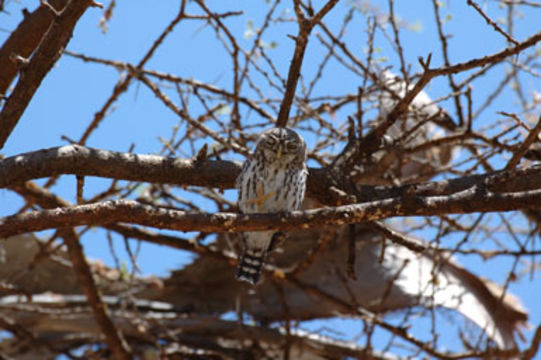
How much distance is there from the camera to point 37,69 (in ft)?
11.2

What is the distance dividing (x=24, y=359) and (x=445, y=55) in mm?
4774

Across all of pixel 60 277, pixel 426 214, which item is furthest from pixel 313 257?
pixel 60 277

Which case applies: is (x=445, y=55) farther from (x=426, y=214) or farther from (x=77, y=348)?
(x=77, y=348)

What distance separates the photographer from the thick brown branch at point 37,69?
340 centimetres

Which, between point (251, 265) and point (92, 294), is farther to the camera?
point (92, 294)

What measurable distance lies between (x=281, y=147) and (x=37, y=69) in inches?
59.7

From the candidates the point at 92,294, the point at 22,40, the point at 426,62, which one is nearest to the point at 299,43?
the point at 426,62

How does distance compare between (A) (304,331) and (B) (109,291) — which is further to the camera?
(B) (109,291)

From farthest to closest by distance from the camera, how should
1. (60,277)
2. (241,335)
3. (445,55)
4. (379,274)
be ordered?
(60,277) → (379,274) → (241,335) → (445,55)

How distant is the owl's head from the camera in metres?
4.23

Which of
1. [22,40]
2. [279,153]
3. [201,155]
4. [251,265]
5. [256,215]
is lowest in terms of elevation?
[256,215]

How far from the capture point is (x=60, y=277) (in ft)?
21.8

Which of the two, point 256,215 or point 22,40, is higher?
point 22,40

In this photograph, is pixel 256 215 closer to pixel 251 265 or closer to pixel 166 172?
pixel 166 172
